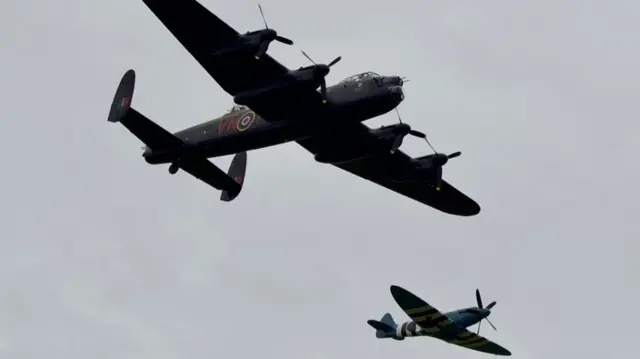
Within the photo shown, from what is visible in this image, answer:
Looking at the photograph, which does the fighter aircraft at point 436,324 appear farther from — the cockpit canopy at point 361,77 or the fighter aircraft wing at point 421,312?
the cockpit canopy at point 361,77

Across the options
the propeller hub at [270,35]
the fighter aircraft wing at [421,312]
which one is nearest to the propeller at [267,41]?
the propeller hub at [270,35]

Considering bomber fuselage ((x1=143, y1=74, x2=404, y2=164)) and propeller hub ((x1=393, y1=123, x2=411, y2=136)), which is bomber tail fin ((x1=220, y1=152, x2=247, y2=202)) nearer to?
bomber fuselage ((x1=143, y1=74, x2=404, y2=164))

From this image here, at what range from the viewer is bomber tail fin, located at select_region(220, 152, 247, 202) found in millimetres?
54969

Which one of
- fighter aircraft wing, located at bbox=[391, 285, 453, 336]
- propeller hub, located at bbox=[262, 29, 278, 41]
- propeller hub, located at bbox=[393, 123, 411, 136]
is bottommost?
fighter aircraft wing, located at bbox=[391, 285, 453, 336]

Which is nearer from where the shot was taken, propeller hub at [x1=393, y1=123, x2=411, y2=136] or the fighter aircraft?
propeller hub at [x1=393, y1=123, x2=411, y2=136]

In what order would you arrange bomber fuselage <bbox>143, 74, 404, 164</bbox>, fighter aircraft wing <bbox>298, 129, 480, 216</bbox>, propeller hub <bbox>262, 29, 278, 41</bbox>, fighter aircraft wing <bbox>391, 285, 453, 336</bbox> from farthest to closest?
1. fighter aircraft wing <bbox>391, 285, 453, 336</bbox>
2. fighter aircraft wing <bbox>298, 129, 480, 216</bbox>
3. bomber fuselage <bbox>143, 74, 404, 164</bbox>
4. propeller hub <bbox>262, 29, 278, 41</bbox>

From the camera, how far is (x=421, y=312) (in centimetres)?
5941

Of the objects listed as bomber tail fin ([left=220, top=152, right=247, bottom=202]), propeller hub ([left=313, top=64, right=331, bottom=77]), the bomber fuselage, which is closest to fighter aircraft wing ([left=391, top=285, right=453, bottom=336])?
bomber tail fin ([left=220, top=152, right=247, bottom=202])

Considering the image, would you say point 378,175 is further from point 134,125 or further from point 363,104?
point 134,125

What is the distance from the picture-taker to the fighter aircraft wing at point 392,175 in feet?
170

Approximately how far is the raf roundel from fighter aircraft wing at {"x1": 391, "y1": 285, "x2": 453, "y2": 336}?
44.9 ft

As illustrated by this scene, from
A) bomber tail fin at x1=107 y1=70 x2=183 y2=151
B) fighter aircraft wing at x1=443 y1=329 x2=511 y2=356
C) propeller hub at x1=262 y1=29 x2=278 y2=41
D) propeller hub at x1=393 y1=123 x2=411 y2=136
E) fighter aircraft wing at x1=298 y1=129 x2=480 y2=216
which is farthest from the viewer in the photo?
fighter aircraft wing at x1=443 y1=329 x2=511 y2=356

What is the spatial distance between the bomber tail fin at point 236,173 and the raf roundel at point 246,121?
5.69 meters

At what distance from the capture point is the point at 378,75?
156 ft
